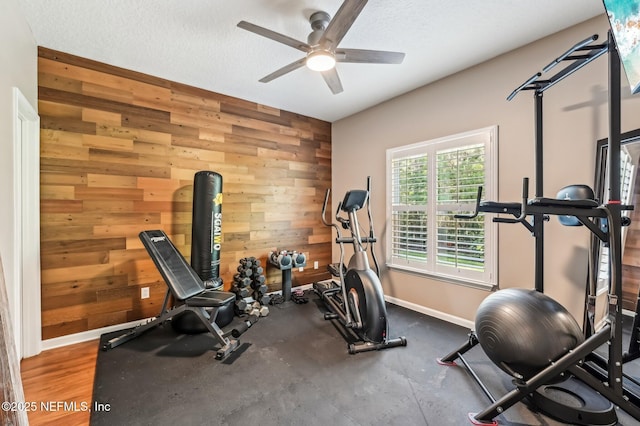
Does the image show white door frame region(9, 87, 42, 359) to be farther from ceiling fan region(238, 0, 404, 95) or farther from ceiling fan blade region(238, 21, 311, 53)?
ceiling fan region(238, 0, 404, 95)

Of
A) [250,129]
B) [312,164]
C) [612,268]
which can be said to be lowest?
[612,268]

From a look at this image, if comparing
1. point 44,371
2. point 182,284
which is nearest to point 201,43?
point 182,284

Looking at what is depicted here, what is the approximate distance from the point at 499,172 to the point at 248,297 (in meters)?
3.37

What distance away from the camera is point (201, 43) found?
8.49 feet

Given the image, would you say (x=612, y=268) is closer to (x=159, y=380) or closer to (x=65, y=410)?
(x=159, y=380)

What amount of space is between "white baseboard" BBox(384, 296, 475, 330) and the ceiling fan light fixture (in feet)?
9.75

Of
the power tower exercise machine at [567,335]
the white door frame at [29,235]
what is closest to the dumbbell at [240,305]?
the white door frame at [29,235]

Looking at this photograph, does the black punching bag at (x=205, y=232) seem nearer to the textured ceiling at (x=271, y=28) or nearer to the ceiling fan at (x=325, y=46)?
the textured ceiling at (x=271, y=28)

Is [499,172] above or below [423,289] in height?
above

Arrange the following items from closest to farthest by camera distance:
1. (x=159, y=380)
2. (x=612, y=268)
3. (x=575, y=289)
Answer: (x=612, y=268) → (x=159, y=380) → (x=575, y=289)

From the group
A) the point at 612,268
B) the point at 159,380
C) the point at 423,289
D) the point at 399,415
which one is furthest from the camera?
the point at 423,289

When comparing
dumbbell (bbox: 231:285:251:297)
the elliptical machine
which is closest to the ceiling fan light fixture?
the elliptical machine

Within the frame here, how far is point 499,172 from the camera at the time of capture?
2.82 metres

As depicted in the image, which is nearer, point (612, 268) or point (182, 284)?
point (612, 268)
